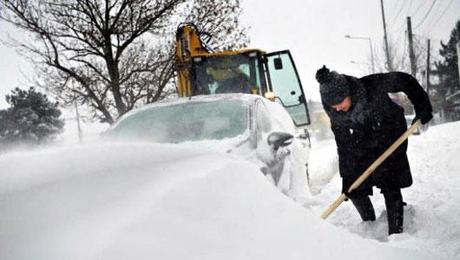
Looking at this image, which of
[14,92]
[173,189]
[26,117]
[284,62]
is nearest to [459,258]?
[173,189]

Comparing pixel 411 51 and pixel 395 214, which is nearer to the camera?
pixel 395 214

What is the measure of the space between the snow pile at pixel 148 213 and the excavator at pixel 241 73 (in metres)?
5.82

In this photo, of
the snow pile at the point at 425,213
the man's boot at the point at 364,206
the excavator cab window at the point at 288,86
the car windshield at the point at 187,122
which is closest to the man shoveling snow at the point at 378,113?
the man's boot at the point at 364,206

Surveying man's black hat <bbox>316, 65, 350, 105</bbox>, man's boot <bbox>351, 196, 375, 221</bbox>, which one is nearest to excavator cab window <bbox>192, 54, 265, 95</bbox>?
man's black hat <bbox>316, 65, 350, 105</bbox>

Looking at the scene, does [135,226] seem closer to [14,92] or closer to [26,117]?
[26,117]

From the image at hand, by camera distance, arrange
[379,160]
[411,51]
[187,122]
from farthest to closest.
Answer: [411,51]
[187,122]
[379,160]

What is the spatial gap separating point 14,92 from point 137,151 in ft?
132

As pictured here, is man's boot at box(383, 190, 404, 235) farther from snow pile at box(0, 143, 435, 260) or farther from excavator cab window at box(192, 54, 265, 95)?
excavator cab window at box(192, 54, 265, 95)

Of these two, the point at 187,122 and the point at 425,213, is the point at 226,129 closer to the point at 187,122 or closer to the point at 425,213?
the point at 187,122

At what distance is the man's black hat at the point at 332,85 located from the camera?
3.50 metres

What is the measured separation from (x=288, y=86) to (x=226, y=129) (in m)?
3.88

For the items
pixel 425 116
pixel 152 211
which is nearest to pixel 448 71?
pixel 425 116

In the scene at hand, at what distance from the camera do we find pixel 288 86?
7344mm

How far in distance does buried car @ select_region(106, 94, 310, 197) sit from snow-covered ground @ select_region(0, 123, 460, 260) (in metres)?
1.67
